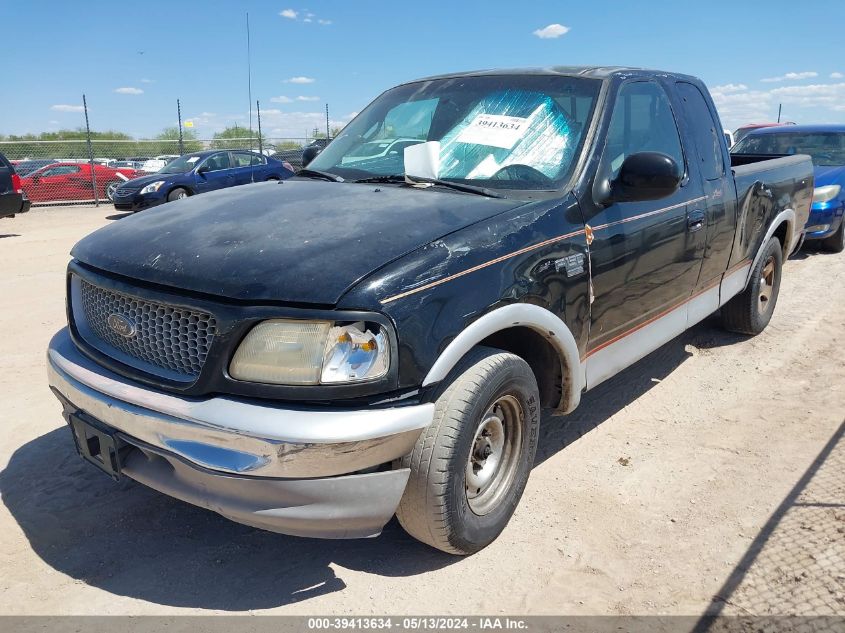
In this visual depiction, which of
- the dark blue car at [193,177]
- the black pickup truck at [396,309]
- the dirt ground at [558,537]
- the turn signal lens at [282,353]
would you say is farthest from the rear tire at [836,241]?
the dark blue car at [193,177]

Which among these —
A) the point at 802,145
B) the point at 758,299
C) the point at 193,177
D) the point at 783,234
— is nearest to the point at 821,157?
the point at 802,145

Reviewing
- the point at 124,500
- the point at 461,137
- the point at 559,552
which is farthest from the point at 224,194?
the point at 559,552

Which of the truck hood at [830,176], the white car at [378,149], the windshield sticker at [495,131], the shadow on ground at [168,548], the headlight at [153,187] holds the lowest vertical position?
the shadow on ground at [168,548]

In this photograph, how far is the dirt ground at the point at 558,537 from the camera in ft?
8.64

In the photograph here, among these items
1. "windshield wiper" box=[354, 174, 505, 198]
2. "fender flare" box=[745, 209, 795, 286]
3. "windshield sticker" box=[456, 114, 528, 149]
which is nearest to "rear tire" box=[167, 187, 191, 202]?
"fender flare" box=[745, 209, 795, 286]

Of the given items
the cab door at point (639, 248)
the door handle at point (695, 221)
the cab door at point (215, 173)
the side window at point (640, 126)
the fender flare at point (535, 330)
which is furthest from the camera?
the cab door at point (215, 173)

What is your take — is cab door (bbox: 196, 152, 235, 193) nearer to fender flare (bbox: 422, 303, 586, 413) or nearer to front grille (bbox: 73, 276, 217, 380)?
front grille (bbox: 73, 276, 217, 380)

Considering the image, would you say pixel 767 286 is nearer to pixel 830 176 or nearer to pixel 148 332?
pixel 830 176

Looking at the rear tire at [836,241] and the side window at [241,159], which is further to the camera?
the side window at [241,159]

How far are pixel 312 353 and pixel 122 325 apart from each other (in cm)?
87

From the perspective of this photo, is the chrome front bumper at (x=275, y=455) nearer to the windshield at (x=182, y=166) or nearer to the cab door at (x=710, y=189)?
the cab door at (x=710, y=189)

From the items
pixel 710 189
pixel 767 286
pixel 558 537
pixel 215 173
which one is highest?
pixel 710 189

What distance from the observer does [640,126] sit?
3.85 metres

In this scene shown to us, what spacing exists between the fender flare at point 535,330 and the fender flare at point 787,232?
109 inches
